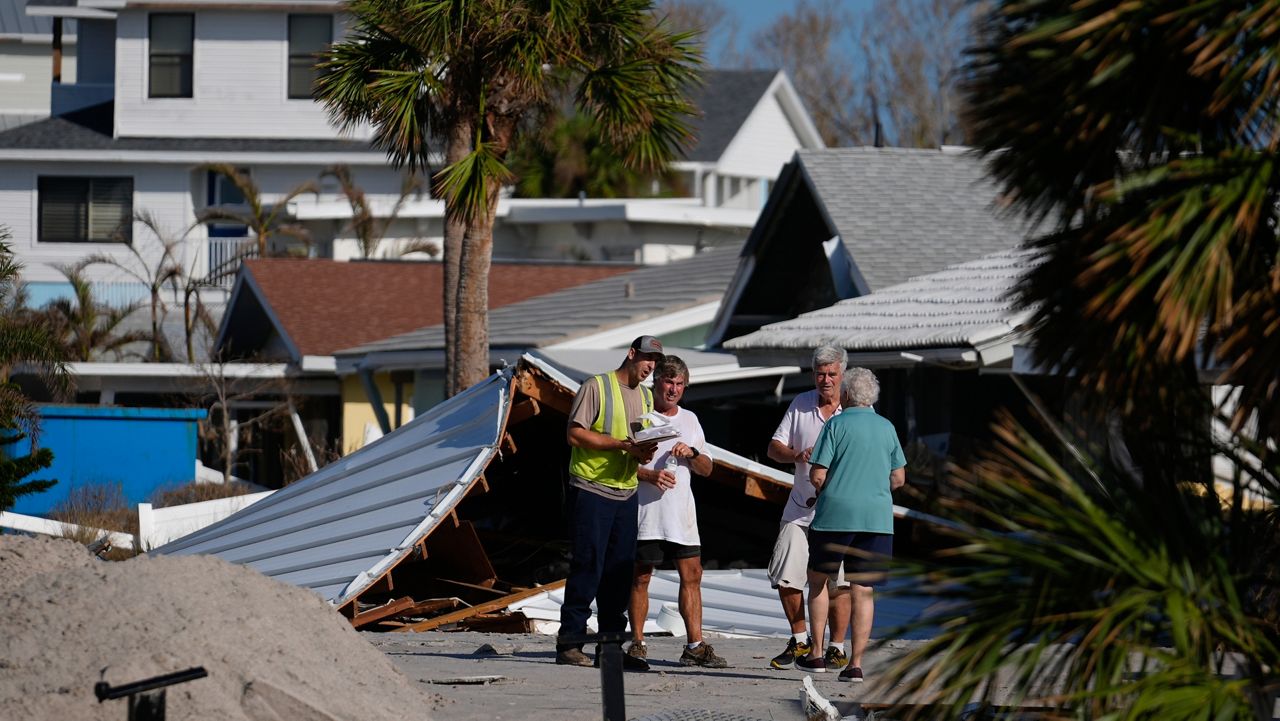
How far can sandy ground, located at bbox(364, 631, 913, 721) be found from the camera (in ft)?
27.0

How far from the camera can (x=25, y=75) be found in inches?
1842

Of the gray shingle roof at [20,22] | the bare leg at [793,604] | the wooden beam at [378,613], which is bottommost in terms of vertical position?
the wooden beam at [378,613]

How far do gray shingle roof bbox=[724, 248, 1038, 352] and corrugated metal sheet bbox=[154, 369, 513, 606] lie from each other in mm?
3411

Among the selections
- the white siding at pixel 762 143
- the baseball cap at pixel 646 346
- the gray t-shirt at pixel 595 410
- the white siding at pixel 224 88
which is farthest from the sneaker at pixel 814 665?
the white siding at pixel 762 143

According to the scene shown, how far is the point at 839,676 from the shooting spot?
931 centimetres

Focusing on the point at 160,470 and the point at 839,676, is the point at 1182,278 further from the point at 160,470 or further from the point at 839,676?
the point at 160,470

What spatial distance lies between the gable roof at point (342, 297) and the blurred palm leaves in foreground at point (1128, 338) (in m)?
21.5

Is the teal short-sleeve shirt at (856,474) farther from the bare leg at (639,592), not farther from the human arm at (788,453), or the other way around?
the bare leg at (639,592)

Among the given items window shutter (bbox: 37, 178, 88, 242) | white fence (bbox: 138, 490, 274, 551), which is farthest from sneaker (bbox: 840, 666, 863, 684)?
window shutter (bbox: 37, 178, 88, 242)

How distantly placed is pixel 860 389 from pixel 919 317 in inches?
272

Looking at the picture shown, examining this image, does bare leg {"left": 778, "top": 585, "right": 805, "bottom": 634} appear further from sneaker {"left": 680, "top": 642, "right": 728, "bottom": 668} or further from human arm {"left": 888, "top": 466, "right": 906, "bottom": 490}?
human arm {"left": 888, "top": 466, "right": 906, "bottom": 490}

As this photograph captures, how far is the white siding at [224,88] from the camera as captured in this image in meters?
36.6

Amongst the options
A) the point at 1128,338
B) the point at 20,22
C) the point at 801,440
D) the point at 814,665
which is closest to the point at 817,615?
the point at 814,665

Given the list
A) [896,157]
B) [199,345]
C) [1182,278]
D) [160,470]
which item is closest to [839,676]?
[1182,278]
